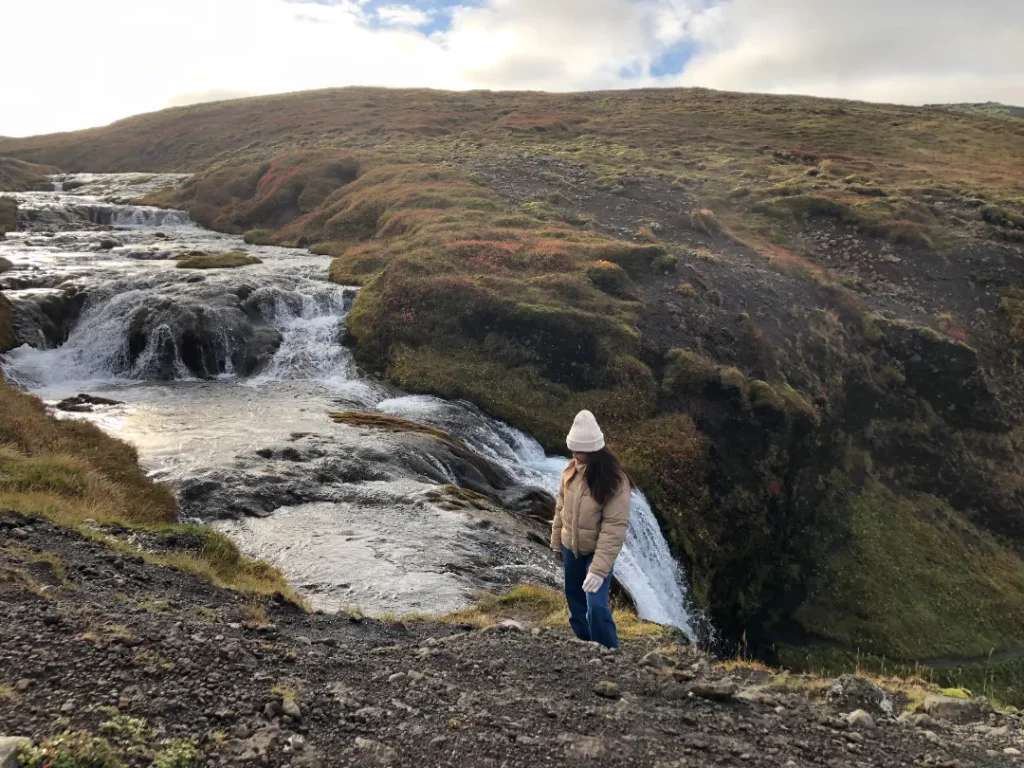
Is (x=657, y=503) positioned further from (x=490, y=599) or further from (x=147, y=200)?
(x=147, y=200)

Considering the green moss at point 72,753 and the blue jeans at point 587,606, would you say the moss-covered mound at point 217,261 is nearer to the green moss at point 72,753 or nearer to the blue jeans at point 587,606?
the blue jeans at point 587,606

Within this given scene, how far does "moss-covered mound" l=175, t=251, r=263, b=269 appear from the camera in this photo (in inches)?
1740

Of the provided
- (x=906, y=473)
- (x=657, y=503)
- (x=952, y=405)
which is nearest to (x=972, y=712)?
(x=657, y=503)

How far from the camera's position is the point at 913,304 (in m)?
47.6

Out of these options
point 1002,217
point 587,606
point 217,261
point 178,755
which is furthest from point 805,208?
point 178,755

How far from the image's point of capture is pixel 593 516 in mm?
9891

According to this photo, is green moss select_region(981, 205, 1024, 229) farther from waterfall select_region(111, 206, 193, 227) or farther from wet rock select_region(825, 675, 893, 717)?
waterfall select_region(111, 206, 193, 227)

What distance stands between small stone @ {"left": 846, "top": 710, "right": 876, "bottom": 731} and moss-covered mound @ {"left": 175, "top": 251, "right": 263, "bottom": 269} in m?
42.9

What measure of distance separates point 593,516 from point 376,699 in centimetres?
363

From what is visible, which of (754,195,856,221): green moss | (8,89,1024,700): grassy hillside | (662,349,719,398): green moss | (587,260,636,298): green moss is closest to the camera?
(8,89,1024,700): grassy hillside

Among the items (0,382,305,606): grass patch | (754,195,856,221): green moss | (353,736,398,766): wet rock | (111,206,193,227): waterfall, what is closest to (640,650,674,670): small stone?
(353,736,398,766): wet rock

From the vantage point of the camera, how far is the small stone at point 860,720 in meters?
8.48

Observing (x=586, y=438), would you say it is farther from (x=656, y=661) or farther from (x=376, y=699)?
(x=376, y=699)

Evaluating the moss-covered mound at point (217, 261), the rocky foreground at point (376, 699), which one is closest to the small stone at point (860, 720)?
the rocky foreground at point (376, 699)
